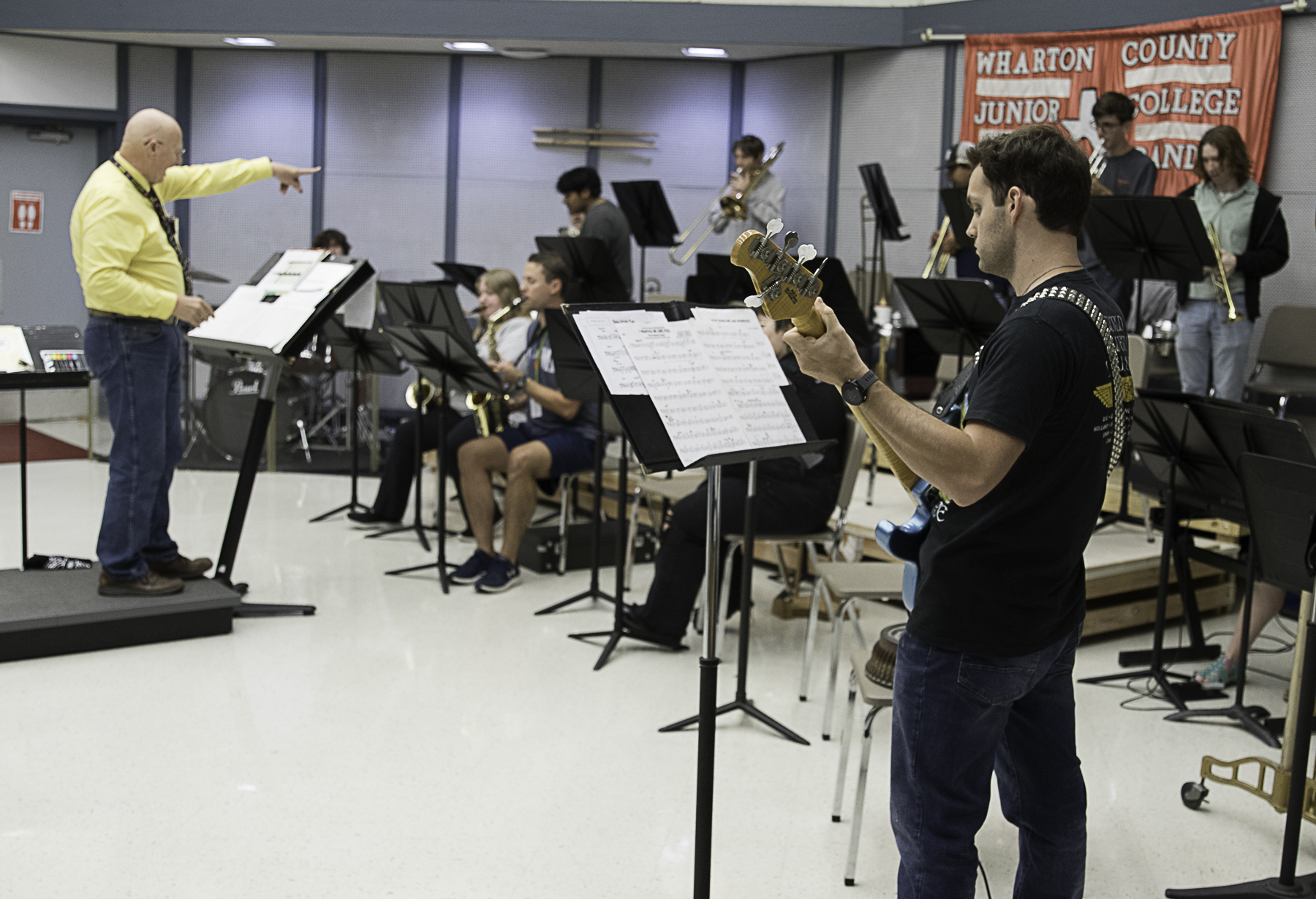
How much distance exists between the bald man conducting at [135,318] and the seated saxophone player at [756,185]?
15.3ft

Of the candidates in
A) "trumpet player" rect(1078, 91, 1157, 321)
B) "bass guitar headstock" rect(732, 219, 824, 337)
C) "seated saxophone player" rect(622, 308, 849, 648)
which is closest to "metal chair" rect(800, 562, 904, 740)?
"seated saxophone player" rect(622, 308, 849, 648)

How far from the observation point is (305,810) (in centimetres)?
313

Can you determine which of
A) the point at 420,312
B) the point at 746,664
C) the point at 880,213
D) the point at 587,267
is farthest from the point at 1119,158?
the point at 746,664

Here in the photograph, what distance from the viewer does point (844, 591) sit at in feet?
11.6

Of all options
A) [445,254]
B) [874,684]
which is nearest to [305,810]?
[874,684]

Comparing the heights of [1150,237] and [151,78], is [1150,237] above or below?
below

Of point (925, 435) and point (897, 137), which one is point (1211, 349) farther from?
point (925, 435)

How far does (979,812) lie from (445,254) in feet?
29.2

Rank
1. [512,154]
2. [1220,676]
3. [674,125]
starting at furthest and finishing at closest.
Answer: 1. [512,154]
2. [674,125]
3. [1220,676]

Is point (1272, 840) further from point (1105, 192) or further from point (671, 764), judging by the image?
point (1105, 192)

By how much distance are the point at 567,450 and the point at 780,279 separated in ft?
12.4

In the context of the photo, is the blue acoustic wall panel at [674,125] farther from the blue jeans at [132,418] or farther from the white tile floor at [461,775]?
the blue jeans at [132,418]

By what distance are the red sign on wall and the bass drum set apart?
3.00m

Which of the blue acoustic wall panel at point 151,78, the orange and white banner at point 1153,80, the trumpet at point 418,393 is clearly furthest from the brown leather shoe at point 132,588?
the blue acoustic wall panel at point 151,78
